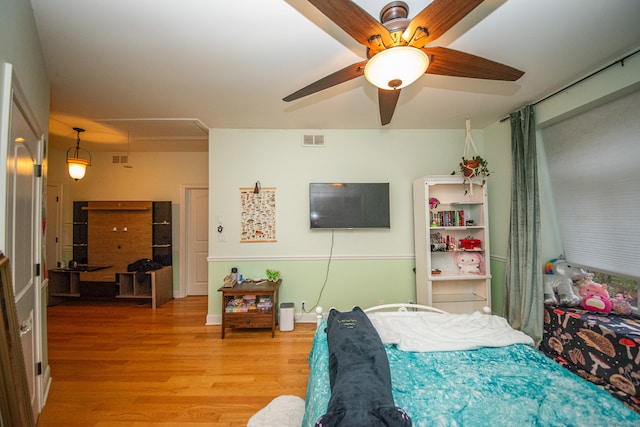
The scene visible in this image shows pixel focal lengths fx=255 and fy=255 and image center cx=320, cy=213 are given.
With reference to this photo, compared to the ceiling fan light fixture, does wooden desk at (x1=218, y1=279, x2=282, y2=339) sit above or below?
below

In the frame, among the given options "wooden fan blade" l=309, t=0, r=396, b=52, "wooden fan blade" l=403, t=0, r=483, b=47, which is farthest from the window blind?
"wooden fan blade" l=309, t=0, r=396, b=52

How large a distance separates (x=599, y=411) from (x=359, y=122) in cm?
304

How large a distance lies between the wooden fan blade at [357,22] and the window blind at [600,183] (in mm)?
2277

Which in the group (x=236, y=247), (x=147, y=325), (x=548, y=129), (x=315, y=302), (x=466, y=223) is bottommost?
(x=147, y=325)

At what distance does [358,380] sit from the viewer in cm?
112

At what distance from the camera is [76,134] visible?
12.1ft

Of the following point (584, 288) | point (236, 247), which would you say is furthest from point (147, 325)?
point (584, 288)

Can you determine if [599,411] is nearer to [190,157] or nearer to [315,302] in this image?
[315,302]

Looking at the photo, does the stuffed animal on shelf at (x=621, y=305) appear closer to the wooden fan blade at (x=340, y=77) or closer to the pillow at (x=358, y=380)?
the pillow at (x=358, y=380)

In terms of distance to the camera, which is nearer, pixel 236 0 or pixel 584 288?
pixel 236 0

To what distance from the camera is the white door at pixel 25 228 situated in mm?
1371

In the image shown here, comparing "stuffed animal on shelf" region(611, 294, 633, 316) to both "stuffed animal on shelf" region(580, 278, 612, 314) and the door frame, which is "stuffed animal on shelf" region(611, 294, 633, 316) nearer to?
"stuffed animal on shelf" region(580, 278, 612, 314)

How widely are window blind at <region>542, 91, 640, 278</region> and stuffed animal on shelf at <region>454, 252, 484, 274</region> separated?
2.65 ft

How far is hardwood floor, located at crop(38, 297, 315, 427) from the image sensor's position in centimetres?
183
